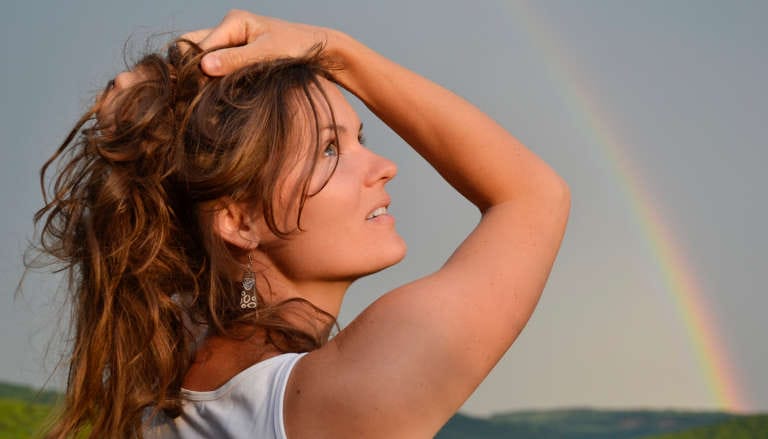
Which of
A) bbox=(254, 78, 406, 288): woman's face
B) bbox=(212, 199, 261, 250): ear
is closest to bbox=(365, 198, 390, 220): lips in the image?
bbox=(254, 78, 406, 288): woman's face

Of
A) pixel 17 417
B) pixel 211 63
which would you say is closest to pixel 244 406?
pixel 211 63

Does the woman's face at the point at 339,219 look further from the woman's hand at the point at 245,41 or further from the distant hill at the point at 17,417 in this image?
the distant hill at the point at 17,417

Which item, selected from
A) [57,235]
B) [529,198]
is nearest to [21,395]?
[57,235]

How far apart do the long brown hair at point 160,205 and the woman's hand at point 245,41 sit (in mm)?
32

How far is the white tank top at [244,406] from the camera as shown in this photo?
186 cm

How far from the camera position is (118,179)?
2291 millimetres

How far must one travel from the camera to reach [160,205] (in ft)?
7.55

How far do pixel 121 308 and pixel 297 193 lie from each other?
53 cm

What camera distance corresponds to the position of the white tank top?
1861 millimetres

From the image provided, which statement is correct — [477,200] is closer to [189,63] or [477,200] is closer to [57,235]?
[189,63]

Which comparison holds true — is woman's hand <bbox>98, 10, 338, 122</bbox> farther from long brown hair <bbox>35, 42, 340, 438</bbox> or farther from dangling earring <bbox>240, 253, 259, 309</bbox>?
dangling earring <bbox>240, 253, 259, 309</bbox>

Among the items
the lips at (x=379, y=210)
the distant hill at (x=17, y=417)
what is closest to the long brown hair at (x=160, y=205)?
the lips at (x=379, y=210)

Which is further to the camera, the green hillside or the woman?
the green hillside

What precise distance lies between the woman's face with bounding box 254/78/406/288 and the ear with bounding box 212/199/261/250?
5 cm
